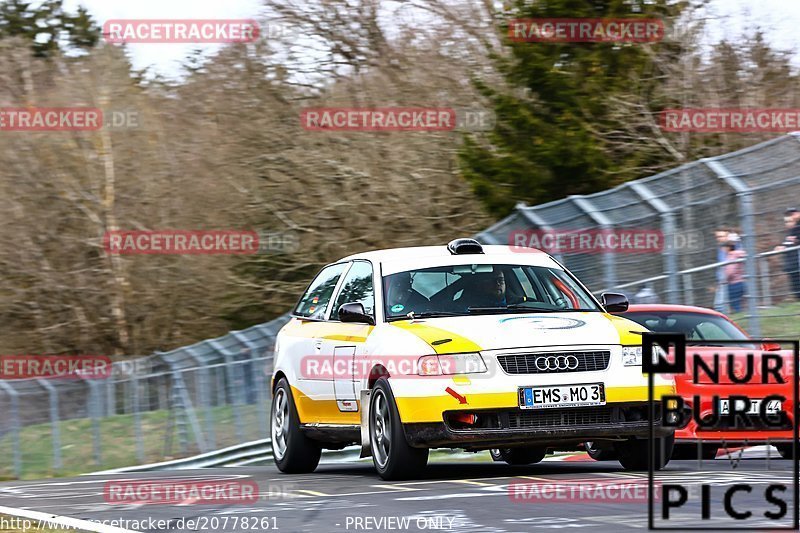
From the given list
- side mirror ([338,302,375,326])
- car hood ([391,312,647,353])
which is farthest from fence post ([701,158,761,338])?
side mirror ([338,302,375,326])

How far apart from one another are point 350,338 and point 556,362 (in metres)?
2.06

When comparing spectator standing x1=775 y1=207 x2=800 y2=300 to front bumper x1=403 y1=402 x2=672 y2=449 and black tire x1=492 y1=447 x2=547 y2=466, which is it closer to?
black tire x1=492 y1=447 x2=547 y2=466

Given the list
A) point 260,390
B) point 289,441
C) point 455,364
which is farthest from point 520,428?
point 260,390

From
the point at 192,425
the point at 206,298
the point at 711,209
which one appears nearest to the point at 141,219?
the point at 206,298

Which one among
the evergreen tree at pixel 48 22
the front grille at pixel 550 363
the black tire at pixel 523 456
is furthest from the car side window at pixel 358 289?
the evergreen tree at pixel 48 22

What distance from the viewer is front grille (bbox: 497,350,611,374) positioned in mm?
9859

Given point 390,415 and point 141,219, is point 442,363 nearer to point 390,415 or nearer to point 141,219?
point 390,415

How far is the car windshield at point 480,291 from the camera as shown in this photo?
11.0 metres

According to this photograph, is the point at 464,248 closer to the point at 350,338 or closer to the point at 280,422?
the point at 350,338

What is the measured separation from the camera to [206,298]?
127ft

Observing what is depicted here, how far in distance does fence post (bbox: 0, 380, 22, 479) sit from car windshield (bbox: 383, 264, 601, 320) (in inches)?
613

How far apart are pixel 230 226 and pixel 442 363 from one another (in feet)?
91.3

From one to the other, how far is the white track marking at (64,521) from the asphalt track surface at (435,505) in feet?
0.41

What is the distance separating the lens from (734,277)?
1598 cm
